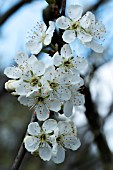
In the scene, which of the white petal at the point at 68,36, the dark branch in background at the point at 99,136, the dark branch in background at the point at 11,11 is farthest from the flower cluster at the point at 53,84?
the dark branch in background at the point at 99,136

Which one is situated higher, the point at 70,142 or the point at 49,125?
the point at 49,125

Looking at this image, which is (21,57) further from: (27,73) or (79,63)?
(79,63)

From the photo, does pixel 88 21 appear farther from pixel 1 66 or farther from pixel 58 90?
pixel 1 66

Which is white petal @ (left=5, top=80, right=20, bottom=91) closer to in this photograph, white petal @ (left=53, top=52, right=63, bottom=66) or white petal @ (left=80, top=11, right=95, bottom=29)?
white petal @ (left=53, top=52, right=63, bottom=66)

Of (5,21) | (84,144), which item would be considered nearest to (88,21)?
(5,21)

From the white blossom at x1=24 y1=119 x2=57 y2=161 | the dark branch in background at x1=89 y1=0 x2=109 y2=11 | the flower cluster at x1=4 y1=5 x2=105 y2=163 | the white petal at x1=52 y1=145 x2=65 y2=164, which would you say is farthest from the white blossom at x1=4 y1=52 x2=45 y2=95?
the dark branch in background at x1=89 y1=0 x2=109 y2=11

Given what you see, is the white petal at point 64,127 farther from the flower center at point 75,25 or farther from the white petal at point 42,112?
the flower center at point 75,25

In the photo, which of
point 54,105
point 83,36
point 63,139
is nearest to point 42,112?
point 54,105
